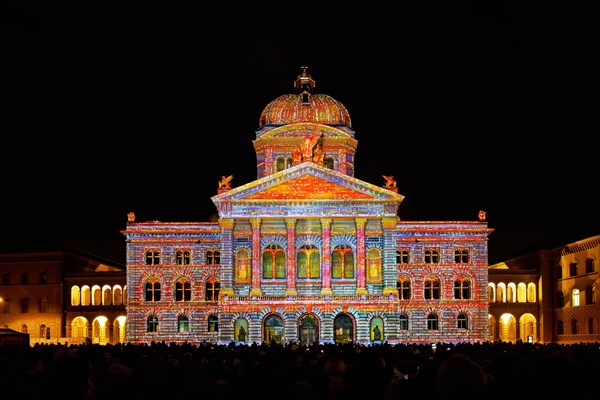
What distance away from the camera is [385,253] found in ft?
263

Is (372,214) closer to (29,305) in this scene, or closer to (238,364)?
(29,305)

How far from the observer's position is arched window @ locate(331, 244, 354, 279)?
266 ft

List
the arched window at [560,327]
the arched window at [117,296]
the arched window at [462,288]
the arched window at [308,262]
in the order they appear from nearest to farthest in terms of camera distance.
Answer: the arched window at [308,262] < the arched window at [462,288] < the arched window at [560,327] < the arched window at [117,296]

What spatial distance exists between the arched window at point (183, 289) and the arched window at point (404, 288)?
18381mm

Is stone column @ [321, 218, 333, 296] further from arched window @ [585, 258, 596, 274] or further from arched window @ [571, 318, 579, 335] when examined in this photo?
arched window @ [571, 318, 579, 335]

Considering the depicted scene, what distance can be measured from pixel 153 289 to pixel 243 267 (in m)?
9.30

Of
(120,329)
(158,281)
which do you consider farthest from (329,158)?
(120,329)

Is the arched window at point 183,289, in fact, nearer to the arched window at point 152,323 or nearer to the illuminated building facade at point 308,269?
the illuminated building facade at point 308,269

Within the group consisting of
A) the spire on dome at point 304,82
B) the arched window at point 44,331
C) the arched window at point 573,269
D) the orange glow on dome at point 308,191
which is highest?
the spire on dome at point 304,82

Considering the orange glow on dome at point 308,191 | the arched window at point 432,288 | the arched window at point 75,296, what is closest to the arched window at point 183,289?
the orange glow on dome at point 308,191

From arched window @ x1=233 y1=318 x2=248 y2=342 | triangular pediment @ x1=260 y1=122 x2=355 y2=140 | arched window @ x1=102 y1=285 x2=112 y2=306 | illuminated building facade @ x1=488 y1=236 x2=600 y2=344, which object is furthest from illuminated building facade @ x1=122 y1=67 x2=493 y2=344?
arched window @ x1=102 y1=285 x2=112 y2=306

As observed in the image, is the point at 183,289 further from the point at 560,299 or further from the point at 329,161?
the point at 560,299

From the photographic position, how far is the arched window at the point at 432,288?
85250mm

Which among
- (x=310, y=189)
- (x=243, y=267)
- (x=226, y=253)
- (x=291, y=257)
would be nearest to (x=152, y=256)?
(x=226, y=253)
